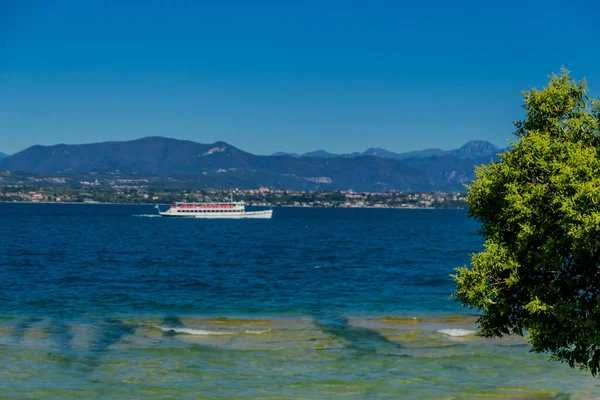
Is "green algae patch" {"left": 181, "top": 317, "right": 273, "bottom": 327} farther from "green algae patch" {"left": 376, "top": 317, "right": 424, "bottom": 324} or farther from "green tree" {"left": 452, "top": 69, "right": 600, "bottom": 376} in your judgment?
"green tree" {"left": 452, "top": 69, "right": 600, "bottom": 376}

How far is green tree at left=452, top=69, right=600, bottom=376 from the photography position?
24484 mm

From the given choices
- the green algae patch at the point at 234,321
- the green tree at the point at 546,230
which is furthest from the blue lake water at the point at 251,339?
the green tree at the point at 546,230

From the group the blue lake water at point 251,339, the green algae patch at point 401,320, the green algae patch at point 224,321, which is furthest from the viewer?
the green algae patch at point 401,320

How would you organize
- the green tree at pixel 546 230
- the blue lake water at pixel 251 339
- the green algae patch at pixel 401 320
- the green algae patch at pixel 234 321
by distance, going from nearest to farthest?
the green tree at pixel 546 230, the blue lake water at pixel 251 339, the green algae patch at pixel 234 321, the green algae patch at pixel 401 320

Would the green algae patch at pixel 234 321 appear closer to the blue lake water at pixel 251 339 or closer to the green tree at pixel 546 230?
the blue lake water at pixel 251 339

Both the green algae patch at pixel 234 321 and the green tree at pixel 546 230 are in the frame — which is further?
the green algae patch at pixel 234 321

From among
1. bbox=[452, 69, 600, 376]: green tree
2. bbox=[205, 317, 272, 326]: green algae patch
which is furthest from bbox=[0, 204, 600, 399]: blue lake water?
bbox=[452, 69, 600, 376]: green tree

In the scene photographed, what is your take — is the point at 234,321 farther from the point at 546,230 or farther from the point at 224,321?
the point at 546,230

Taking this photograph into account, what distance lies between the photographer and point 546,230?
25.7m

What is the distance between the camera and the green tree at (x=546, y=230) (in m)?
24.5

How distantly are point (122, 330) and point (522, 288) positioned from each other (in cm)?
3068

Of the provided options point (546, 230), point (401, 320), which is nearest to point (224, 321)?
point (401, 320)

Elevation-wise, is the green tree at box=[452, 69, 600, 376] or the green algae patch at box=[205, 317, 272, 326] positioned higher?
the green tree at box=[452, 69, 600, 376]

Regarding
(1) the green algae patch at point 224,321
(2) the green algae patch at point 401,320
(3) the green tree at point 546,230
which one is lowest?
(1) the green algae patch at point 224,321
